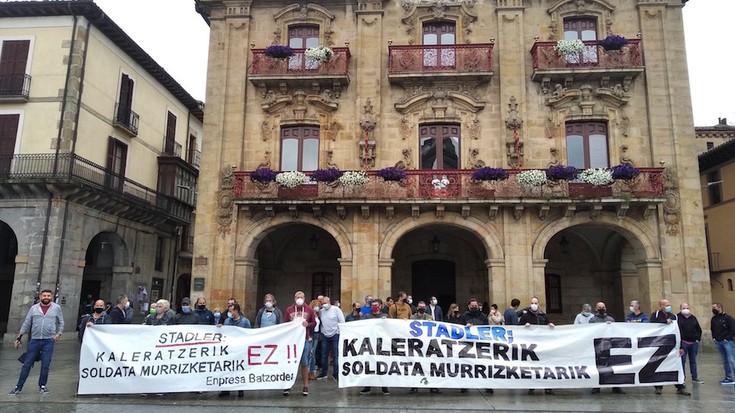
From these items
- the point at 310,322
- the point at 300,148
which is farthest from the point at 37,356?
the point at 300,148

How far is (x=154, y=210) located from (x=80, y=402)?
17.8 metres

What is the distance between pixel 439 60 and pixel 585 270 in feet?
32.3

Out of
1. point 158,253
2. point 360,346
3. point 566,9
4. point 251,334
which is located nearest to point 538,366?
point 360,346

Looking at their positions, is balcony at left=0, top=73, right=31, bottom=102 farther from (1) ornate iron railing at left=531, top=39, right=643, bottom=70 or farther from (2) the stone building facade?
(1) ornate iron railing at left=531, top=39, right=643, bottom=70

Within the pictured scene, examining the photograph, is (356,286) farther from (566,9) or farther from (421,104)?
(566,9)

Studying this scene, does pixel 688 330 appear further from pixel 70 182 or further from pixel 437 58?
pixel 70 182

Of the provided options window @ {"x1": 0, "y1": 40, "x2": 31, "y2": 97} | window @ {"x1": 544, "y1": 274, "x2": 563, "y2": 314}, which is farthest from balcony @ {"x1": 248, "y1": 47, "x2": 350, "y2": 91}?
window @ {"x1": 544, "y1": 274, "x2": 563, "y2": 314}

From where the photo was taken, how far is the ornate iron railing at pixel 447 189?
1694 centimetres

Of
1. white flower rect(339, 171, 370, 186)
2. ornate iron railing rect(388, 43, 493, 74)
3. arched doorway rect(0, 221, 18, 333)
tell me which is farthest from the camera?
arched doorway rect(0, 221, 18, 333)

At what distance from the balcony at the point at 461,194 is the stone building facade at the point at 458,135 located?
60 millimetres

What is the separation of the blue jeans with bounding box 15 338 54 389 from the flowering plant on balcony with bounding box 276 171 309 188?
8.92 m

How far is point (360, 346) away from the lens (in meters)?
9.77

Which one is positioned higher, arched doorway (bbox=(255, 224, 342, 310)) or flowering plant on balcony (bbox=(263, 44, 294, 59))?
flowering plant on balcony (bbox=(263, 44, 294, 59))

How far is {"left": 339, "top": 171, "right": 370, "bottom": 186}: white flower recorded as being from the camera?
17.4m
